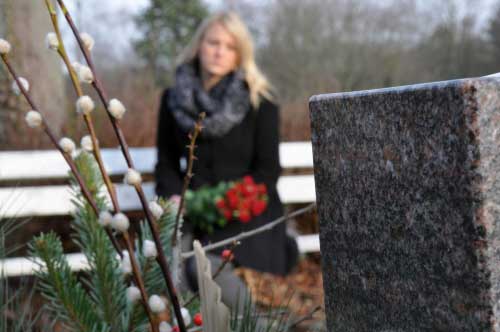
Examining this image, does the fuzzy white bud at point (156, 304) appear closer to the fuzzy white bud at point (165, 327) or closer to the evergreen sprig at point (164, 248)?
the fuzzy white bud at point (165, 327)

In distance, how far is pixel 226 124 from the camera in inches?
152

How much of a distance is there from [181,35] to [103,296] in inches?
787

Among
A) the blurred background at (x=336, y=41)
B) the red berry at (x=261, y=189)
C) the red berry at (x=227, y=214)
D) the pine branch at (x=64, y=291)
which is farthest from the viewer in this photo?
the blurred background at (x=336, y=41)

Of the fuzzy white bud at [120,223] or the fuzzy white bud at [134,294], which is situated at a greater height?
the fuzzy white bud at [120,223]

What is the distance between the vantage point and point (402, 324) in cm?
78

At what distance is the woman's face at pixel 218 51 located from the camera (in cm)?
377

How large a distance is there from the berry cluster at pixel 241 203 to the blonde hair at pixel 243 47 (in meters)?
0.67

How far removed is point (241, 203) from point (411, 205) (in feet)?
8.90

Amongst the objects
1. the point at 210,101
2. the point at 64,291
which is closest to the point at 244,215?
the point at 210,101

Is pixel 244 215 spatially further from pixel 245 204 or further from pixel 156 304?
pixel 156 304

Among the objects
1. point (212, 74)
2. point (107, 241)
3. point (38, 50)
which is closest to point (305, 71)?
point (38, 50)

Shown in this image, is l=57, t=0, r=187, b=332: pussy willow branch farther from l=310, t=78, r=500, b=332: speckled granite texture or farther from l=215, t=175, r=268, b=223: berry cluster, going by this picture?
l=215, t=175, r=268, b=223: berry cluster

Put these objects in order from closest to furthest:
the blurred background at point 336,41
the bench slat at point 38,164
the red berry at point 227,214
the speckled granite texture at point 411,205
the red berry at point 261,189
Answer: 1. the speckled granite texture at point 411,205
2. the red berry at point 227,214
3. the red berry at point 261,189
4. the bench slat at point 38,164
5. the blurred background at point 336,41

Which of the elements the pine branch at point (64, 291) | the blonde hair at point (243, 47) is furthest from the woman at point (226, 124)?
the pine branch at point (64, 291)
